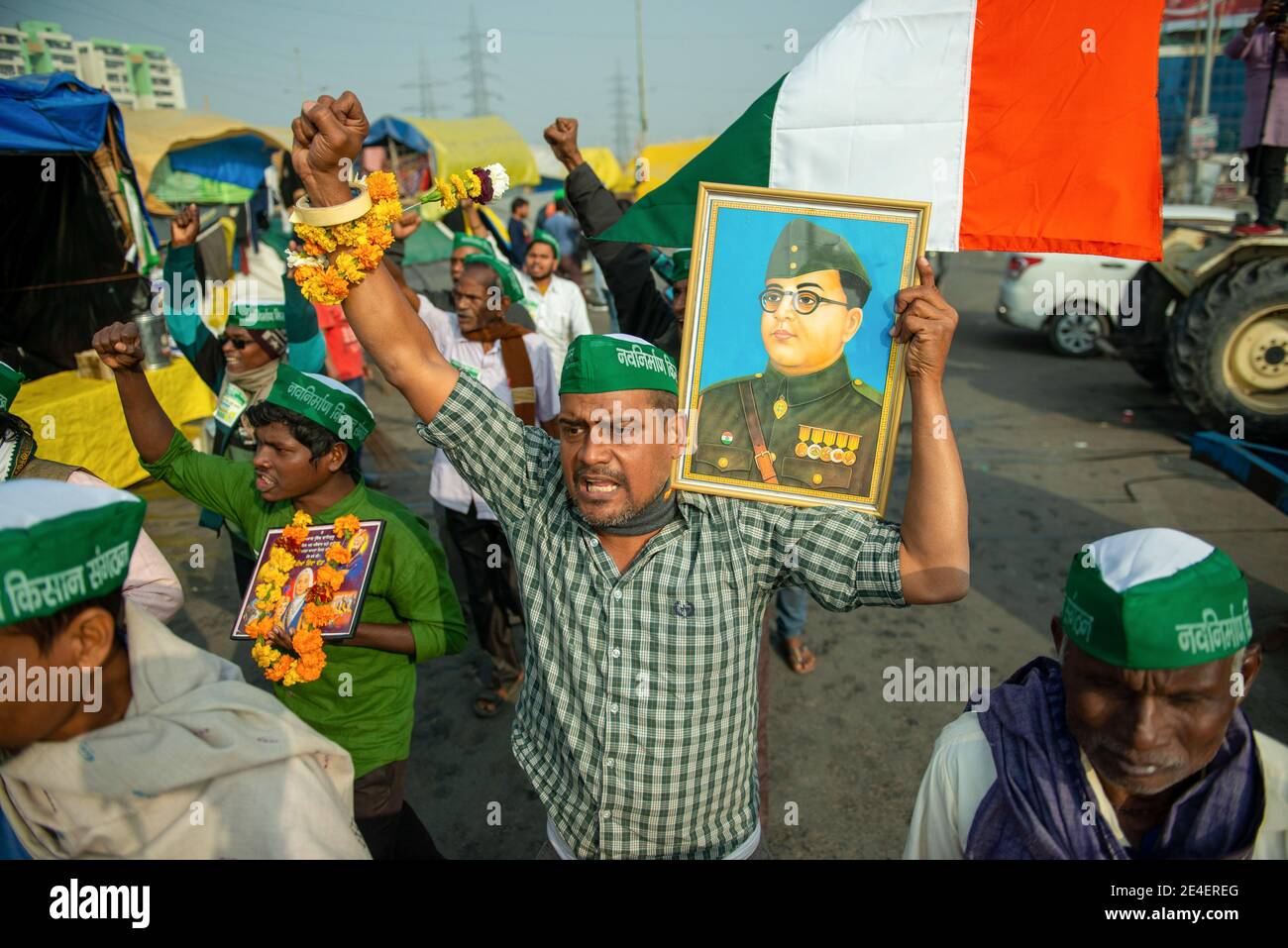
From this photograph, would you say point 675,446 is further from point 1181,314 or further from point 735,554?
point 1181,314

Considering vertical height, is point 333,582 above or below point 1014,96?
below

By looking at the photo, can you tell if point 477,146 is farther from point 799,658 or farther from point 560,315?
point 799,658

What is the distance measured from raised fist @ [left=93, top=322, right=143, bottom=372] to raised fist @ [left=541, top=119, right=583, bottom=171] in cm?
164

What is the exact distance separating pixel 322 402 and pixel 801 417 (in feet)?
5.44

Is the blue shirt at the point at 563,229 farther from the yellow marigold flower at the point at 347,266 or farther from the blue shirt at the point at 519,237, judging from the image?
the yellow marigold flower at the point at 347,266

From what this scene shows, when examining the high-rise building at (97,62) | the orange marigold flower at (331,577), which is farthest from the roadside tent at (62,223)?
the orange marigold flower at (331,577)

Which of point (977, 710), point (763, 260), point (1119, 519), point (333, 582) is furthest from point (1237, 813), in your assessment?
point (1119, 519)

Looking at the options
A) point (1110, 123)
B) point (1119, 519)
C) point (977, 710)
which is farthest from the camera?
point (1119, 519)

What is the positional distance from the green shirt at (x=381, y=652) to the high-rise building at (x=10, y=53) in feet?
27.6

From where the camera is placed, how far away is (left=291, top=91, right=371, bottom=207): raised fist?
1669mm

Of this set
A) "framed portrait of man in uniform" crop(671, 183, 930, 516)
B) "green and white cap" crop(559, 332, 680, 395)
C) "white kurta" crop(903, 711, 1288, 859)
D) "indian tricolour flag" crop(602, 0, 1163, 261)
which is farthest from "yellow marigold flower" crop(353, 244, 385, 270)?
"white kurta" crop(903, 711, 1288, 859)

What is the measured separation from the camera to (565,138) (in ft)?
10.3

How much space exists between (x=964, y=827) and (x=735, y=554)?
2.48 ft

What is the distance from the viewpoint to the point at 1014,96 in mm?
2303
